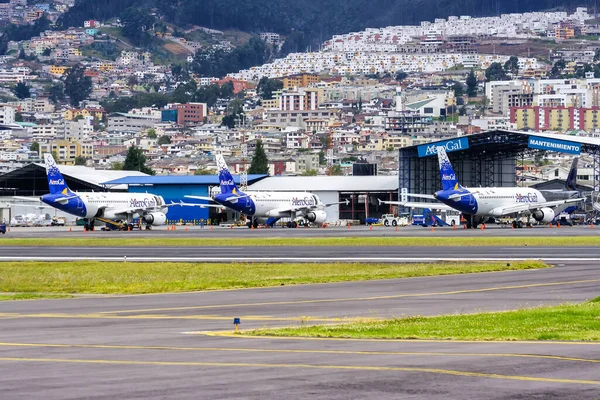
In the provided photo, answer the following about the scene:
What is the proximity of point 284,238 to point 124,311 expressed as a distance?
177 ft

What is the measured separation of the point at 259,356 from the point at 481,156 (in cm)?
11762

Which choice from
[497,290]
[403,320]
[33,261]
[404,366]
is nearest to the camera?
[404,366]

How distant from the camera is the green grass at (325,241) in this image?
76812 mm

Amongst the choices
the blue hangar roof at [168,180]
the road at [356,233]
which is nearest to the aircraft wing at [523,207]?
the road at [356,233]

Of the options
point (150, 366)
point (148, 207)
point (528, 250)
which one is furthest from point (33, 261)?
point (148, 207)

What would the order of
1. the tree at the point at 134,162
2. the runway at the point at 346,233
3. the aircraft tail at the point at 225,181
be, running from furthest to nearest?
the tree at the point at 134,162
the aircraft tail at the point at 225,181
the runway at the point at 346,233

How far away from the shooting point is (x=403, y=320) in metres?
29.4

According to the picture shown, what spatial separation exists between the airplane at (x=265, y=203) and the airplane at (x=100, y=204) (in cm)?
558

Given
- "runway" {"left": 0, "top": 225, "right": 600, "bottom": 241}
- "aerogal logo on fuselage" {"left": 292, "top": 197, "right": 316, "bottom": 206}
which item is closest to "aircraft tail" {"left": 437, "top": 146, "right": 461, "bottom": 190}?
"runway" {"left": 0, "top": 225, "right": 600, "bottom": 241}

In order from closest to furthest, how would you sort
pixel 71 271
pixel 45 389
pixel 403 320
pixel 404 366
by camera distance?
pixel 45 389
pixel 404 366
pixel 403 320
pixel 71 271

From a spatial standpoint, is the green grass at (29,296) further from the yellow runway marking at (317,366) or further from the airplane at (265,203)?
the airplane at (265,203)

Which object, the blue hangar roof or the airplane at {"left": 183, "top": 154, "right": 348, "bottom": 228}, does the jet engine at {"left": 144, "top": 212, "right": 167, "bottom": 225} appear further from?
the blue hangar roof

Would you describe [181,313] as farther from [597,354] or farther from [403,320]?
[597,354]

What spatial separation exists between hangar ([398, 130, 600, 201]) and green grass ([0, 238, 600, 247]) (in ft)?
119
